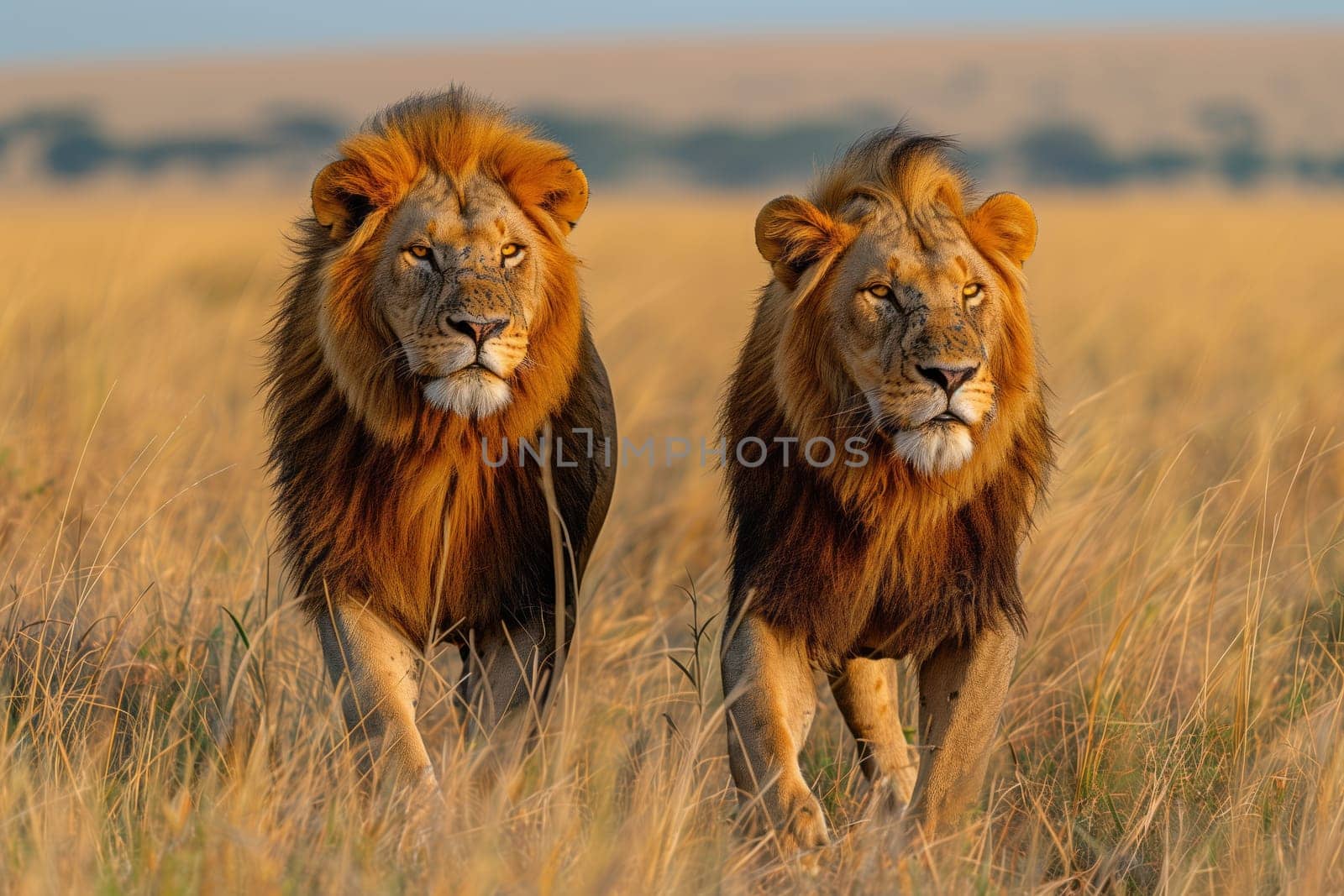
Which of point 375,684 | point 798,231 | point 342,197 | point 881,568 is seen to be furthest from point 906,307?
point 375,684

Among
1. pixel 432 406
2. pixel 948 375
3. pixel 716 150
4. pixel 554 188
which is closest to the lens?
pixel 948 375

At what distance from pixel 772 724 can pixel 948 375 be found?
0.82 meters

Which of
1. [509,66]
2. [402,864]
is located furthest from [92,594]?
[509,66]

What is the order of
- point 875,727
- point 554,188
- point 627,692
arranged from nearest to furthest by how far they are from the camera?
1. point 554,188
2. point 875,727
3. point 627,692

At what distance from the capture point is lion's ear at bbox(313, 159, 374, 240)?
3.61m

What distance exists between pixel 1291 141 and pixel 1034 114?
9.92 metres

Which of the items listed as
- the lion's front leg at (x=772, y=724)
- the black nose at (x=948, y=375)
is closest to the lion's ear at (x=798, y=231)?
the black nose at (x=948, y=375)

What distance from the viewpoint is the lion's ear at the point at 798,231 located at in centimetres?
354

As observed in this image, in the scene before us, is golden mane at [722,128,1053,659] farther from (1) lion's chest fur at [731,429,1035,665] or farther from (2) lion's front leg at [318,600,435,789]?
(2) lion's front leg at [318,600,435,789]

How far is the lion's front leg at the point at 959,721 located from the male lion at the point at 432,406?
86 centimetres

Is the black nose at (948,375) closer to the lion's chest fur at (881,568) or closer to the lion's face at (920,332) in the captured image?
the lion's face at (920,332)

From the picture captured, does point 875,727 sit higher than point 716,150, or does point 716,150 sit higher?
point 716,150

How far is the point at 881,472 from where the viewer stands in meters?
3.51

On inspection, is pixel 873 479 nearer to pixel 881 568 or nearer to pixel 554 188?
pixel 881 568
